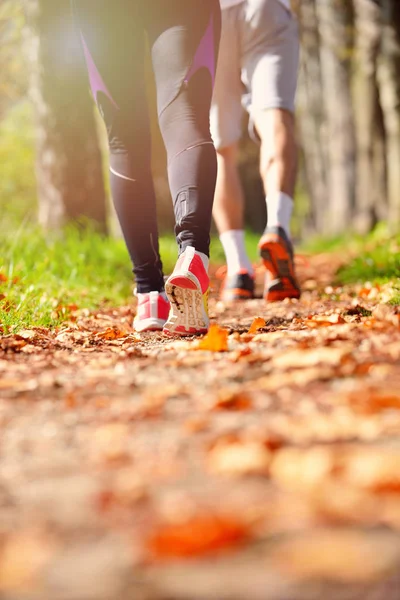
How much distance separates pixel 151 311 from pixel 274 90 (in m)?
1.69

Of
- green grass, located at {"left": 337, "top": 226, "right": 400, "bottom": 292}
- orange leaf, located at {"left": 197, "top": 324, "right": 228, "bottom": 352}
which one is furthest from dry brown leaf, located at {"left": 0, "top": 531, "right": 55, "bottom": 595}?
green grass, located at {"left": 337, "top": 226, "right": 400, "bottom": 292}

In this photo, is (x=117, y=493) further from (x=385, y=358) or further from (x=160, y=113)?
(x=160, y=113)

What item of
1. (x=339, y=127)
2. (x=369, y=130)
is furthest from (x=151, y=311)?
(x=339, y=127)

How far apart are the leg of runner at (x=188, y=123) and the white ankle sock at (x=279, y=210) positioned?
1.14 m

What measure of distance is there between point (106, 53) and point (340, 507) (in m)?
2.13

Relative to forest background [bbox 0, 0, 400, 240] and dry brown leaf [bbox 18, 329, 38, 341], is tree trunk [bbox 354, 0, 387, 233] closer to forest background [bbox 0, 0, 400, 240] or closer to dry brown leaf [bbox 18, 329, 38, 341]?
forest background [bbox 0, 0, 400, 240]

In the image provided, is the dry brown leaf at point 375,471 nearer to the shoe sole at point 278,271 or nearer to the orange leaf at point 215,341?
the orange leaf at point 215,341

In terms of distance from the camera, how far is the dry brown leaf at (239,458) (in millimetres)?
1039

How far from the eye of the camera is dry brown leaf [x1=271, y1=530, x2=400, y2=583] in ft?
2.49

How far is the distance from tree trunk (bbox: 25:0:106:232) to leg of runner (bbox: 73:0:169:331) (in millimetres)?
3260

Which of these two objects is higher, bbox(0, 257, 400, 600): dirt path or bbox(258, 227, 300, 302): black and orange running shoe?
bbox(258, 227, 300, 302): black and orange running shoe

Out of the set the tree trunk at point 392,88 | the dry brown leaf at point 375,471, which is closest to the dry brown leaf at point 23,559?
the dry brown leaf at point 375,471

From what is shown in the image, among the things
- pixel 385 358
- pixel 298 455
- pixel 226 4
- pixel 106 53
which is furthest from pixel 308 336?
pixel 226 4

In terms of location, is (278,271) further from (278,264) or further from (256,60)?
(256,60)
